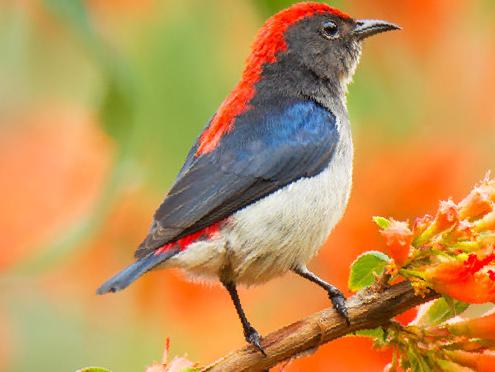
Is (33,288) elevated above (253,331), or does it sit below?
above

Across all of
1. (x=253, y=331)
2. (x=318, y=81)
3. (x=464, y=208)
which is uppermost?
(x=318, y=81)

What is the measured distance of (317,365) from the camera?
3.81m

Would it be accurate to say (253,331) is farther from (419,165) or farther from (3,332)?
(3,332)

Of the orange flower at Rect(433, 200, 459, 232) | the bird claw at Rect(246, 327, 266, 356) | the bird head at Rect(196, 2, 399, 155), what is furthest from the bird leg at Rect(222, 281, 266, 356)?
the bird head at Rect(196, 2, 399, 155)

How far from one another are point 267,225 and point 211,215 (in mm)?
243

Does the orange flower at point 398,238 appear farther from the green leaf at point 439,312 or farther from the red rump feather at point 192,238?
the red rump feather at point 192,238

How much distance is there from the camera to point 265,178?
4406 millimetres

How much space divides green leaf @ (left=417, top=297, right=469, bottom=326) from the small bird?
0.44 m

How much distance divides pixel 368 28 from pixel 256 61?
0.60 metres

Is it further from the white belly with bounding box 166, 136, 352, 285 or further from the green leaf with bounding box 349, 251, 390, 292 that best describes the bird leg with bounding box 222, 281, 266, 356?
the green leaf with bounding box 349, 251, 390, 292

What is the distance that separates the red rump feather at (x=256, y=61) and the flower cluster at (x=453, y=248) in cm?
186

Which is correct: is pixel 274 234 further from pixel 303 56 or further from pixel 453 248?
pixel 453 248

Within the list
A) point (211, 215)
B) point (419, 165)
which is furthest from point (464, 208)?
point (419, 165)

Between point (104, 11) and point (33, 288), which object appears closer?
point (104, 11)
